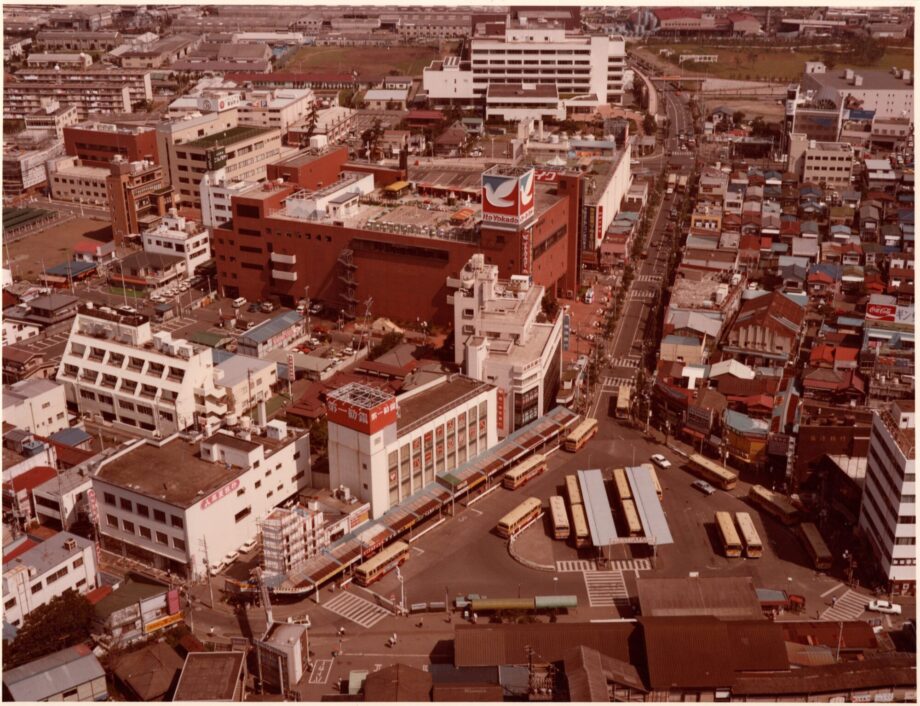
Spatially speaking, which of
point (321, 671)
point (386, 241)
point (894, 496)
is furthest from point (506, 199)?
point (321, 671)

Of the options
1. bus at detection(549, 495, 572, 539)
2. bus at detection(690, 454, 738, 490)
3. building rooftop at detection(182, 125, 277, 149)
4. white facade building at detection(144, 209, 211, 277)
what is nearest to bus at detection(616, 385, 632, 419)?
bus at detection(690, 454, 738, 490)

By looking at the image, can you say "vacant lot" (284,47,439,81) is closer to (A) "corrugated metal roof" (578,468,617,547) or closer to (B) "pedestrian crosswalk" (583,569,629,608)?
(A) "corrugated metal roof" (578,468,617,547)

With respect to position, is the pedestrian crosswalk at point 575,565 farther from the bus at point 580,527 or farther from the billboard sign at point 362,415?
the billboard sign at point 362,415

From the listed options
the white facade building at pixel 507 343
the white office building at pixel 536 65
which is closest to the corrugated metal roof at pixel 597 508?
the white facade building at pixel 507 343

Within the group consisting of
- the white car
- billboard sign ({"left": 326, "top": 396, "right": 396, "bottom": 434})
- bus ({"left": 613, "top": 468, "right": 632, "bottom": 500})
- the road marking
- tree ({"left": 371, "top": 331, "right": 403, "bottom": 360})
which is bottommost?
the road marking

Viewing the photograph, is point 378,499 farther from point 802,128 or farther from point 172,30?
point 172,30

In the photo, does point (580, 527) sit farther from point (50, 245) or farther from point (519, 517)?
point (50, 245)
